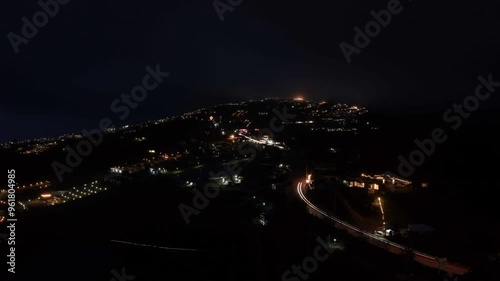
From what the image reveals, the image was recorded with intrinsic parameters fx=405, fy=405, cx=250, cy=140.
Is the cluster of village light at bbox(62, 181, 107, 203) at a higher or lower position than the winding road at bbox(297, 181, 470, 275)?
higher

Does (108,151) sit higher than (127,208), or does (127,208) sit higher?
(108,151)

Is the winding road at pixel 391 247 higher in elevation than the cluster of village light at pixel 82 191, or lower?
lower

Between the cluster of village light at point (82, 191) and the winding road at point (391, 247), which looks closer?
the winding road at point (391, 247)

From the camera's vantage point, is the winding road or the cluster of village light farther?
the cluster of village light

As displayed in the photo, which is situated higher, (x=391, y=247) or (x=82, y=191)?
(x=82, y=191)

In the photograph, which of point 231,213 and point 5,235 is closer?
point 5,235

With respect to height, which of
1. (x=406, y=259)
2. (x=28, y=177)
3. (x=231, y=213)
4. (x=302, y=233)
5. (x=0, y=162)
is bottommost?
(x=406, y=259)

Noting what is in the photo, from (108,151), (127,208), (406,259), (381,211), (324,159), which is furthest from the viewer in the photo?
(108,151)

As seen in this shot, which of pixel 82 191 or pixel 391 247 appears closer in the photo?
pixel 391 247

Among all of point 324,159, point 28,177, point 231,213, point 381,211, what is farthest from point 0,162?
point 381,211

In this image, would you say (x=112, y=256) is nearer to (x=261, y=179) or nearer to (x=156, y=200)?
(x=156, y=200)

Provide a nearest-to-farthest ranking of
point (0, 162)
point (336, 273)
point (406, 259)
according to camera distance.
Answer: point (336, 273)
point (406, 259)
point (0, 162)
